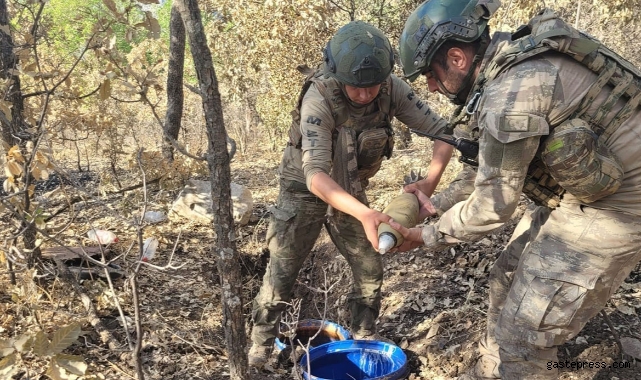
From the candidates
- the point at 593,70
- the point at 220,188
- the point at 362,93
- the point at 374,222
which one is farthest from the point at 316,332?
the point at 593,70

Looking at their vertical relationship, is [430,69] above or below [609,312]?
above

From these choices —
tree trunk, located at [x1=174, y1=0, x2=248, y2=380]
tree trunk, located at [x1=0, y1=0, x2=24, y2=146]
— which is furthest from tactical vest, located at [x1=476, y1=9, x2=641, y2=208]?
tree trunk, located at [x1=0, y1=0, x2=24, y2=146]

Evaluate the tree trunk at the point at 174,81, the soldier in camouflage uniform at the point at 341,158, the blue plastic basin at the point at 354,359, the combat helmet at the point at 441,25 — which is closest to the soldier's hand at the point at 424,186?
the soldier in camouflage uniform at the point at 341,158

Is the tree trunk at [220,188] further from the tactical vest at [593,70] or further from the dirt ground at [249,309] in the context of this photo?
the tactical vest at [593,70]

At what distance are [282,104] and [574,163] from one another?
6.88 m

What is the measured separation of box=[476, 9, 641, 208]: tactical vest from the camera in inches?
85.7

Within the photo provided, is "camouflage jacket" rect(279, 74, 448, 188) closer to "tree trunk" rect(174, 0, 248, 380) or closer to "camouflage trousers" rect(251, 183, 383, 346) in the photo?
"camouflage trousers" rect(251, 183, 383, 346)

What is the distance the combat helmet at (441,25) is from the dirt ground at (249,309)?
129 centimetres

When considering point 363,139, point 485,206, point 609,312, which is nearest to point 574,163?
point 485,206

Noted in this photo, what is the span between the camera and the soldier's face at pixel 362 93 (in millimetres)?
3148

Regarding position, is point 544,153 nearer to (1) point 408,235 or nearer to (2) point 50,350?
(1) point 408,235

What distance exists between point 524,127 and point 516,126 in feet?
0.10

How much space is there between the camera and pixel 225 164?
2.33 metres

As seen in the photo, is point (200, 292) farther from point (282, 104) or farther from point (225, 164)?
point (282, 104)
